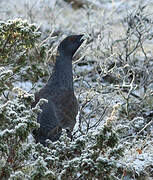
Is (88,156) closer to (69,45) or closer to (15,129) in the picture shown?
(15,129)

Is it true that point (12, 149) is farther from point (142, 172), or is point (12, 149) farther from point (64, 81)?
point (142, 172)

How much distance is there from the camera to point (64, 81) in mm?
5168

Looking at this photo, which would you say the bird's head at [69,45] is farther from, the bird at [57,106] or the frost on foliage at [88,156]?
the frost on foliage at [88,156]

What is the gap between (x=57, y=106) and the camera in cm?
497

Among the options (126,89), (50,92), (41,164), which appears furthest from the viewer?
(126,89)

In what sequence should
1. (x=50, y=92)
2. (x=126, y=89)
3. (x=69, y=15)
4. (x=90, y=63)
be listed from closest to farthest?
1. (x=50, y=92)
2. (x=126, y=89)
3. (x=90, y=63)
4. (x=69, y=15)

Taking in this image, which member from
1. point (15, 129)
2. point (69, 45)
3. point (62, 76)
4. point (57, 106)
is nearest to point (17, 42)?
point (69, 45)

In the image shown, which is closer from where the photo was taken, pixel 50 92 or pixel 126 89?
pixel 50 92

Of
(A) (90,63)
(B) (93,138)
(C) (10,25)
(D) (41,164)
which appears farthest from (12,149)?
(A) (90,63)

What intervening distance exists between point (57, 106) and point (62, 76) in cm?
43

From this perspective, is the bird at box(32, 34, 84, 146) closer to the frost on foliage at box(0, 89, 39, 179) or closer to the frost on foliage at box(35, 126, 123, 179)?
the frost on foliage at box(35, 126, 123, 179)

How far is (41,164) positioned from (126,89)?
4722 mm

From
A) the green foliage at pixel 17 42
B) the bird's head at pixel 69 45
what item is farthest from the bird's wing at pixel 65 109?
the green foliage at pixel 17 42

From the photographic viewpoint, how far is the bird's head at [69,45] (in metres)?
5.48
